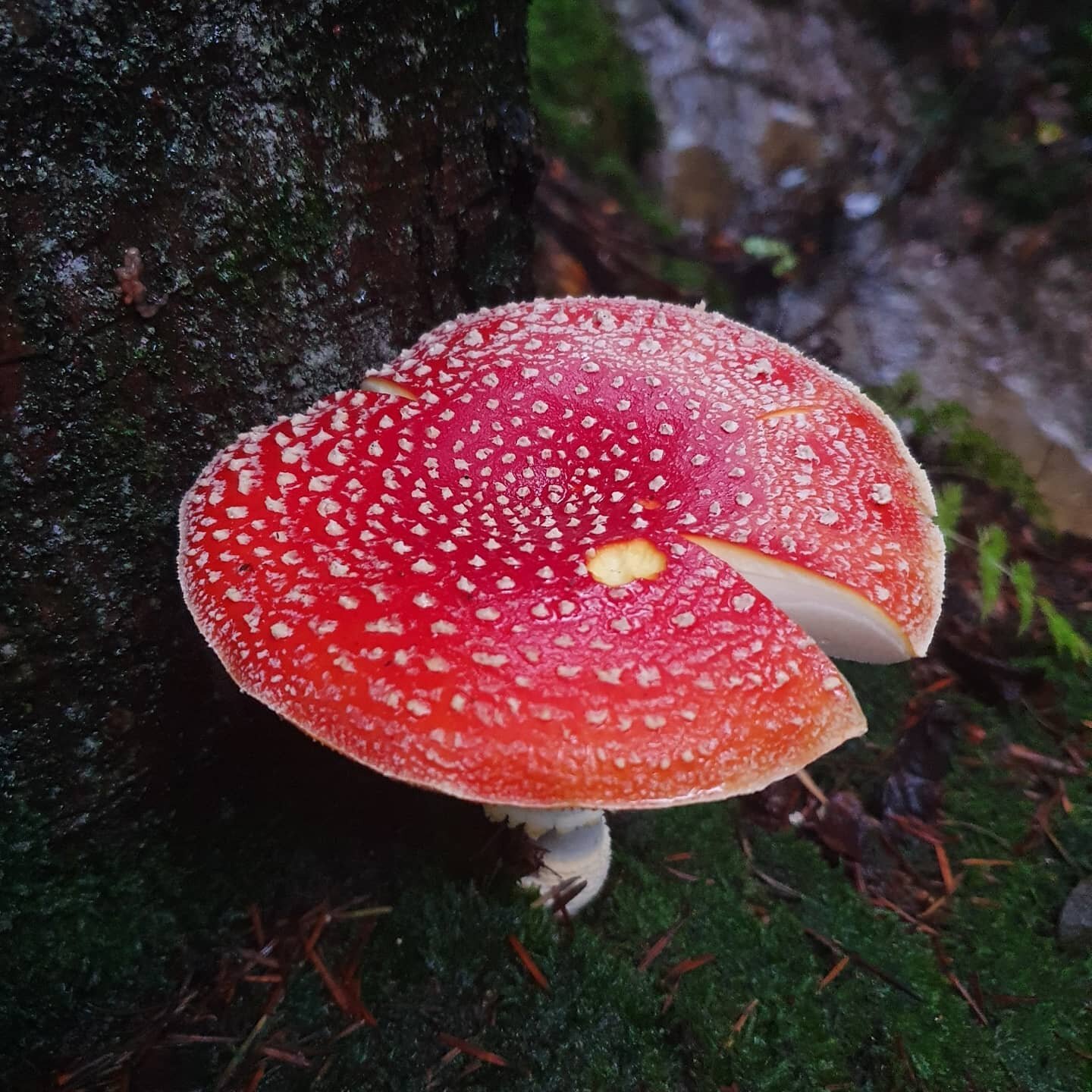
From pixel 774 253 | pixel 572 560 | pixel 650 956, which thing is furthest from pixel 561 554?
pixel 774 253

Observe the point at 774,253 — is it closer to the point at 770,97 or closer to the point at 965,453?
the point at 770,97

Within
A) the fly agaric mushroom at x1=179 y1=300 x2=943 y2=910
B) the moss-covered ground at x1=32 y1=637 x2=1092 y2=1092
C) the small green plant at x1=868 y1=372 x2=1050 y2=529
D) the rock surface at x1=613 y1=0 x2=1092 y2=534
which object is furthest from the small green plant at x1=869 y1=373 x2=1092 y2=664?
the fly agaric mushroom at x1=179 y1=300 x2=943 y2=910

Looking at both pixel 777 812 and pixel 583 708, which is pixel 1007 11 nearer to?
pixel 777 812

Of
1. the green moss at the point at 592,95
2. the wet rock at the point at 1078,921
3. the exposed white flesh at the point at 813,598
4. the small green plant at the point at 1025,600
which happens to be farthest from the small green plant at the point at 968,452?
the exposed white flesh at the point at 813,598

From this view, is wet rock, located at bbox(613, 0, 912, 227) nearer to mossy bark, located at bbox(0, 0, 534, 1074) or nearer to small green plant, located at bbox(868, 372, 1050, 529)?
small green plant, located at bbox(868, 372, 1050, 529)

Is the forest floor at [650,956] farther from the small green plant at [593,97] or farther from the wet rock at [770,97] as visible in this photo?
the wet rock at [770,97]

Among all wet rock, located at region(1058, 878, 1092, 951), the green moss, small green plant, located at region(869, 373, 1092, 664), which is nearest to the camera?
wet rock, located at region(1058, 878, 1092, 951)

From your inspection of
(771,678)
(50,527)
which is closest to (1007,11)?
(771,678)

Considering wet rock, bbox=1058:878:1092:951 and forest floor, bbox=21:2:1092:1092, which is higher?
wet rock, bbox=1058:878:1092:951
